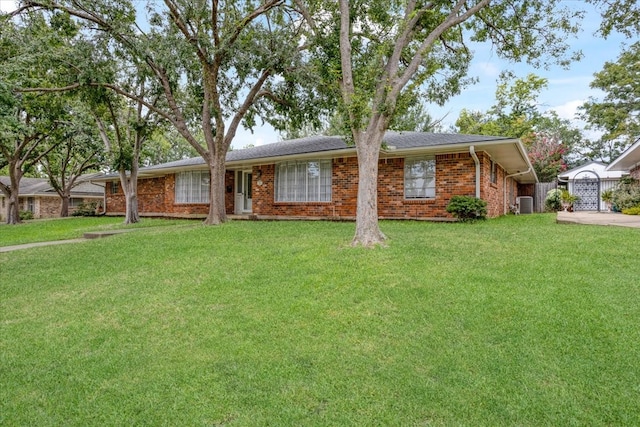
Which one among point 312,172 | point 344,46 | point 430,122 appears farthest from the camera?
point 430,122

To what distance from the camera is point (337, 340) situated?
3658 millimetres

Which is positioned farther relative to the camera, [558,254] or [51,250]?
[51,250]

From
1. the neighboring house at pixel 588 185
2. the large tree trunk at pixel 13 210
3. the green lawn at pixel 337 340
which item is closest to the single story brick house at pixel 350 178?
the green lawn at pixel 337 340

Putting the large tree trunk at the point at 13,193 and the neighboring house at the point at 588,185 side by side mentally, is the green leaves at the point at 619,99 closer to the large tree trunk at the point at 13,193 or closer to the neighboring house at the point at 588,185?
the neighboring house at the point at 588,185

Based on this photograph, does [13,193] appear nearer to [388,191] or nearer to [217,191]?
[217,191]

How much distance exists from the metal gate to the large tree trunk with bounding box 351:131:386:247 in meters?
18.7

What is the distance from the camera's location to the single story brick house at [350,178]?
1144 cm

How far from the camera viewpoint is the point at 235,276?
5.77m

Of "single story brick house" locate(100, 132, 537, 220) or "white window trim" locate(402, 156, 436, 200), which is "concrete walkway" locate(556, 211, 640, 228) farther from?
"white window trim" locate(402, 156, 436, 200)

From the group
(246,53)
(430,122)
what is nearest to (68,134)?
(246,53)

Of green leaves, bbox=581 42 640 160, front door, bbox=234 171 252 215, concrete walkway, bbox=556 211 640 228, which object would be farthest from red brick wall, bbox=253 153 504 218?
green leaves, bbox=581 42 640 160

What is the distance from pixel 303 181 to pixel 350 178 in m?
2.00

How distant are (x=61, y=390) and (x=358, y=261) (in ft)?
13.3

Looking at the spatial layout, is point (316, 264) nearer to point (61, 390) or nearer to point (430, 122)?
point (61, 390)
